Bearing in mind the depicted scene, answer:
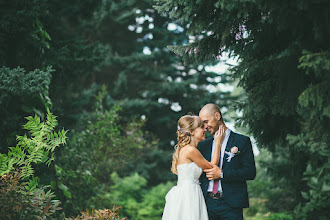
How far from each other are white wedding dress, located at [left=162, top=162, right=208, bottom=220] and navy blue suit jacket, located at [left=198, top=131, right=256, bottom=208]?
0.13 m

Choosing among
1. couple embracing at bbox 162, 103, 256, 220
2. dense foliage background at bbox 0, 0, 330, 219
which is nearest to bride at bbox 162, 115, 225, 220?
couple embracing at bbox 162, 103, 256, 220

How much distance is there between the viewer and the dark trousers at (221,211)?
14.0ft

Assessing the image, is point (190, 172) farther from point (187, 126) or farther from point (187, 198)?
point (187, 126)

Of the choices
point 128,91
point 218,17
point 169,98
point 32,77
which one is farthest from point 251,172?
point 128,91

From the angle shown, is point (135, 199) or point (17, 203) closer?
point (17, 203)

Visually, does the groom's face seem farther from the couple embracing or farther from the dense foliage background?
the dense foliage background

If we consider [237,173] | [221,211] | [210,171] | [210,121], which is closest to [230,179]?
[237,173]

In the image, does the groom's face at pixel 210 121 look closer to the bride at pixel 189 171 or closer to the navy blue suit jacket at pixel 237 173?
the bride at pixel 189 171

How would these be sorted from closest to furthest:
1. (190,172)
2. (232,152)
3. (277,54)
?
(232,152)
(190,172)
(277,54)

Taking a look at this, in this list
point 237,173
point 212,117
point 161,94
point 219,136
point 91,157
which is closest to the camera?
point 237,173

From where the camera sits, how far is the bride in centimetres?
A: 445

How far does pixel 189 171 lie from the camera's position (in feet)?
15.4

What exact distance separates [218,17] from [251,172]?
218 cm

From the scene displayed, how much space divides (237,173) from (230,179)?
11 cm
